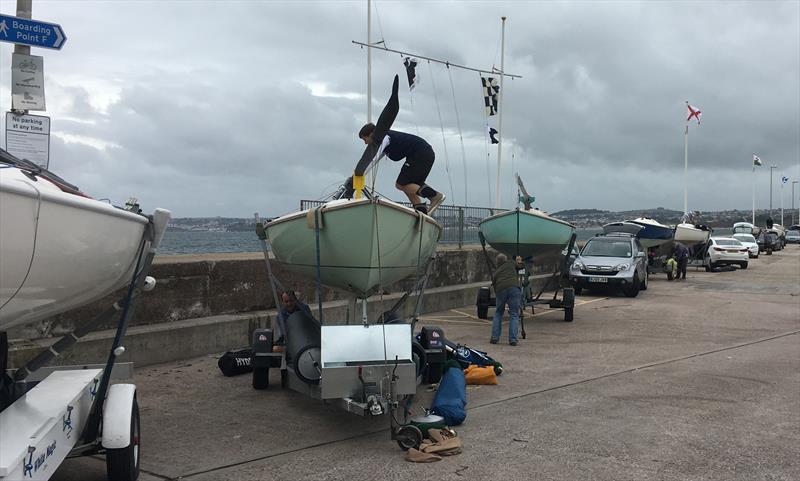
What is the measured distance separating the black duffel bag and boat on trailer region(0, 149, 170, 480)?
3.04 metres

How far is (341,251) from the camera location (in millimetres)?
6609

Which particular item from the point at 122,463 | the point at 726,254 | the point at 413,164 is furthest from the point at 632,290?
the point at 122,463

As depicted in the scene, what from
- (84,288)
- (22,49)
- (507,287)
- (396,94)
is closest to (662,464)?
(396,94)

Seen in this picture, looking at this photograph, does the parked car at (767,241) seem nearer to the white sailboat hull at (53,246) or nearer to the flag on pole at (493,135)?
the flag on pole at (493,135)

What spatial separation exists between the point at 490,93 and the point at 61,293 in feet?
86.6

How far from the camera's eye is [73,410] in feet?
13.4

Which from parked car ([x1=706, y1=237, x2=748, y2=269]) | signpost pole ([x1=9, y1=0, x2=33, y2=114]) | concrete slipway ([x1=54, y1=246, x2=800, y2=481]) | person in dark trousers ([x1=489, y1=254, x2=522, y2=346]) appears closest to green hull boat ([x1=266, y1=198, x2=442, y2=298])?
concrete slipway ([x1=54, y1=246, x2=800, y2=481])

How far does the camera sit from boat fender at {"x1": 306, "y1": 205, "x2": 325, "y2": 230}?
6.53 meters

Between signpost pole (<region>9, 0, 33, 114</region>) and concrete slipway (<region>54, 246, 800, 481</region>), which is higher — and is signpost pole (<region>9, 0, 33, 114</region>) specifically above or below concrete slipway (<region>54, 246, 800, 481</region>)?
above

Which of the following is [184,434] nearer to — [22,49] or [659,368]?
[22,49]

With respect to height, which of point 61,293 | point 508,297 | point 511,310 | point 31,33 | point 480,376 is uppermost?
point 31,33

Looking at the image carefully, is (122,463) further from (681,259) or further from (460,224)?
(681,259)

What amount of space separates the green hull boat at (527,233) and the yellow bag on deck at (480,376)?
525 centimetres

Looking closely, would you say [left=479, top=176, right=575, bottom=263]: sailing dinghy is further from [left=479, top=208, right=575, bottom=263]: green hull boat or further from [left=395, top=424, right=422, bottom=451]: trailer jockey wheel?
[left=395, top=424, right=422, bottom=451]: trailer jockey wheel
